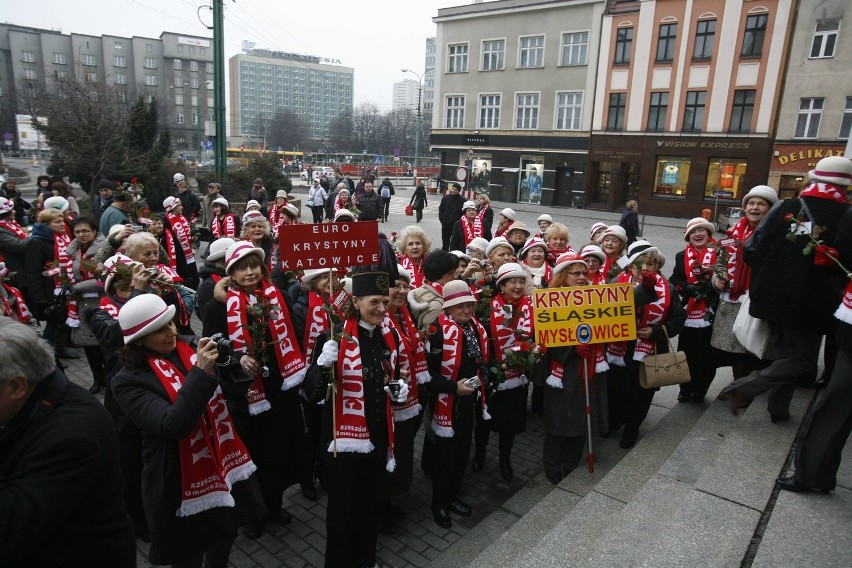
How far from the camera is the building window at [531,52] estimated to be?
3500 cm

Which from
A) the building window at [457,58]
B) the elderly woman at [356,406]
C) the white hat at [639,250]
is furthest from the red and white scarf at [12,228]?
the building window at [457,58]

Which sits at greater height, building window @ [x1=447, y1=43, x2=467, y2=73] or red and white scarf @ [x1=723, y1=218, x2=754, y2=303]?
building window @ [x1=447, y1=43, x2=467, y2=73]

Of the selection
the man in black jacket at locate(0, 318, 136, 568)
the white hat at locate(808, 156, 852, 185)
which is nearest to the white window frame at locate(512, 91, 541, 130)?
the white hat at locate(808, 156, 852, 185)

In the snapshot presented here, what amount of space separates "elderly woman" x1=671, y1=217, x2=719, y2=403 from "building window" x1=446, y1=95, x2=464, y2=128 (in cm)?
3466

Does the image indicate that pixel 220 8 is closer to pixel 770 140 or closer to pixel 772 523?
pixel 772 523

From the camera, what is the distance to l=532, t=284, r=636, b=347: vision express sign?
443cm

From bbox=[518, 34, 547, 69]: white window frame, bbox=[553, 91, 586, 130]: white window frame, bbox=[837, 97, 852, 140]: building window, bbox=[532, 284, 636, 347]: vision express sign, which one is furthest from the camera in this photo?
bbox=[518, 34, 547, 69]: white window frame

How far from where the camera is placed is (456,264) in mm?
4969

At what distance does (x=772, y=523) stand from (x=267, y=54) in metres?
141

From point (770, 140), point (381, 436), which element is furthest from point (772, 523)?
point (770, 140)

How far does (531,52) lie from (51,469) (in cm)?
3813

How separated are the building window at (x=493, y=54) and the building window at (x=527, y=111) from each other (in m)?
2.75

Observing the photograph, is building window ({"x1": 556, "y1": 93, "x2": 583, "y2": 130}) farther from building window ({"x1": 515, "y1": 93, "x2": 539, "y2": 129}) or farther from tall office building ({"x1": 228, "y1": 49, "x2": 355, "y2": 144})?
tall office building ({"x1": 228, "y1": 49, "x2": 355, "y2": 144})

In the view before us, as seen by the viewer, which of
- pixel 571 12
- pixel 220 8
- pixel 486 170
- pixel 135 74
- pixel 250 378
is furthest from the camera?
pixel 135 74
